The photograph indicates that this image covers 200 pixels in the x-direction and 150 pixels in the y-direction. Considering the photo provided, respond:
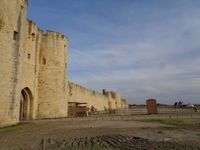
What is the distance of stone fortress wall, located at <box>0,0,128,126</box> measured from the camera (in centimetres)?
1509

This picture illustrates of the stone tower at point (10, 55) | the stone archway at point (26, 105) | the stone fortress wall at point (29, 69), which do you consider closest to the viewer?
the stone tower at point (10, 55)

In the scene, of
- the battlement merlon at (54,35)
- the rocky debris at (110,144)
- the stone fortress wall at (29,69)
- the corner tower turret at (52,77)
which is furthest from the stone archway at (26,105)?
the rocky debris at (110,144)

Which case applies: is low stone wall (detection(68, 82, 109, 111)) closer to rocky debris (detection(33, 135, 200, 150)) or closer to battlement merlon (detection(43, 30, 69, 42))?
battlement merlon (detection(43, 30, 69, 42))

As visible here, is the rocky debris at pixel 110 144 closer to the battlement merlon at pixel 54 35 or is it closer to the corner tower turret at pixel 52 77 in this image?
the corner tower turret at pixel 52 77

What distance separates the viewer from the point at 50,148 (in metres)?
8.30

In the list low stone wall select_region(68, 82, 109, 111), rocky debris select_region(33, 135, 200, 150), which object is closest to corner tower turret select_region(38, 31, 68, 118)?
low stone wall select_region(68, 82, 109, 111)

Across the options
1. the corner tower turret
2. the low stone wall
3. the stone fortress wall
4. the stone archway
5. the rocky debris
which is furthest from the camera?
the low stone wall

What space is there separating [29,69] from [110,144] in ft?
51.6

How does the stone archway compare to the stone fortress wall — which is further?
the stone archway

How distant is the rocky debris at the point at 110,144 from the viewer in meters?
7.98

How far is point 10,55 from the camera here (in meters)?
15.5

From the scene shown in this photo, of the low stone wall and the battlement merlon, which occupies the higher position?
the battlement merlon

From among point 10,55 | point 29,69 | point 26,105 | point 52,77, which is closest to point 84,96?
point 52,77

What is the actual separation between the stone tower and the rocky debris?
639cm
